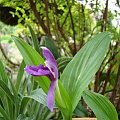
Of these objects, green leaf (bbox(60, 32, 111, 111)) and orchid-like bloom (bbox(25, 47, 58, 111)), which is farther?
green leaf (bbox(60, 32, 111, 111))

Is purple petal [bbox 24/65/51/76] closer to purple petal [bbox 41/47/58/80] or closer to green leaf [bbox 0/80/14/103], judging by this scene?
purple petal [bbox 41/47/58/80]

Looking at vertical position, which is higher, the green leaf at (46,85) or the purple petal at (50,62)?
the purple petal at (50,62)

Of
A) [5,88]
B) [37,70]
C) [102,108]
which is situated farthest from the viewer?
[5,88]

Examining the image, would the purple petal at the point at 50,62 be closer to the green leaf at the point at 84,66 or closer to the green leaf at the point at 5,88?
the green leaf at the point at 84,66

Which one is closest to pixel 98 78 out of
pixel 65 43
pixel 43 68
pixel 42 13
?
pixel 65 43

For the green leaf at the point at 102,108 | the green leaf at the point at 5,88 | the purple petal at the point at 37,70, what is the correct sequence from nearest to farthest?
the purple petal at the point at 37,70, the green leaf at the point at 102,108, the green leaf at the point at 5,88

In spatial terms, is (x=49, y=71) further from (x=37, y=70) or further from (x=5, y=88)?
(x=5, y=88)

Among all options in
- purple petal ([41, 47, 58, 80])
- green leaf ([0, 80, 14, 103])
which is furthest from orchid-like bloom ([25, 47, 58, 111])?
green leaf ([0, 80, 14, 103])

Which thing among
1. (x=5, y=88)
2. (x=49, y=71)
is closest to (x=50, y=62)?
(x=49, y=71)

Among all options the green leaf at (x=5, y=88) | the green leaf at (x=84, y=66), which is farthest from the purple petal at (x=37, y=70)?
the green leaf at (x=5, y=88)
